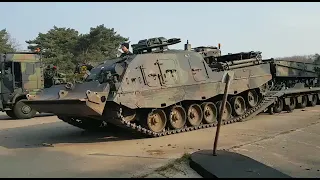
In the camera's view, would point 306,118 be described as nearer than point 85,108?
No

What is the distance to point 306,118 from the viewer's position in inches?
544

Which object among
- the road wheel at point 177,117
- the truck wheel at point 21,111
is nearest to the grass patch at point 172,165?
the road wheel at point 177,117

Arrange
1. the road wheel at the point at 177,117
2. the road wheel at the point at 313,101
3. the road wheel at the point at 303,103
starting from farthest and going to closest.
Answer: the road wheel at the point at 313,101, the road wheel at the point at 303,103, the road wheel at the point at 177,117

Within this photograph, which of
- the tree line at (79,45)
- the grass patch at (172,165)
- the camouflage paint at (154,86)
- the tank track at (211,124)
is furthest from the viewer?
the tree line at (79,45)

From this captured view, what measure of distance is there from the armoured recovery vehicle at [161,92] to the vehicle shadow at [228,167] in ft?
10.7

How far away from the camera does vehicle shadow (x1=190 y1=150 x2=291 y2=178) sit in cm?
582

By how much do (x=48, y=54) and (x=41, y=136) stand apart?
93.1ft

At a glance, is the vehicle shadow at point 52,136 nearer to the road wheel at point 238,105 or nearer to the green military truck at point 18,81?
the road wheel at point 238,105

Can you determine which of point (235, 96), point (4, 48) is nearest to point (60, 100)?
point (235, 96)

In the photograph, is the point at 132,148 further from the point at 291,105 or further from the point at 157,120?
the point at 291,105

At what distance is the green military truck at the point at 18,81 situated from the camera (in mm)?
17203

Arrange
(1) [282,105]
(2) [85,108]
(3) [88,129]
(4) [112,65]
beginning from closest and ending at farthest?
(2) [85,108]
(4) [112,65]
(3) [88,129]
(1) [282,105]

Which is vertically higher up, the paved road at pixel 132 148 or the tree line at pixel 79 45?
the tree line at pixel 79 45

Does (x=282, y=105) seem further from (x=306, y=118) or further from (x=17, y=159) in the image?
(x=17, y=159)
